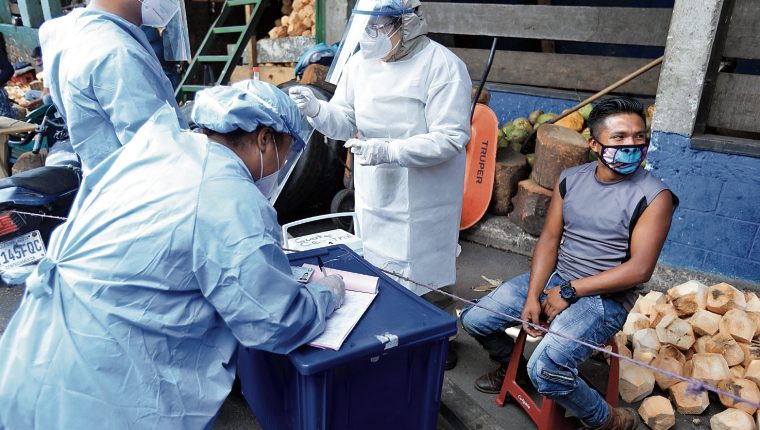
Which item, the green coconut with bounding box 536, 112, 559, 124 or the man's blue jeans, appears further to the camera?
the green coconut with bounding box 536, 112, 559, 124

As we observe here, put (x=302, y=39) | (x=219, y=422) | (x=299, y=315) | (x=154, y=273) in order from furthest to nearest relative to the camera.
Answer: (x=302, y=39)
(x=219, y=422)
(x=299, y=315)
(x=154, y=273)

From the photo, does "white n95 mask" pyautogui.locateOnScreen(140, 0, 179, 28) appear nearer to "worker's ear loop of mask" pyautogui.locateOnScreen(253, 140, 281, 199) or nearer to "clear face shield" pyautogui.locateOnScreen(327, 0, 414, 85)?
"clear face shield" pyautogui.locateOnScreen(327, 0, 414, 85)

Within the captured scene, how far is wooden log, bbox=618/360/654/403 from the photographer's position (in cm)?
261

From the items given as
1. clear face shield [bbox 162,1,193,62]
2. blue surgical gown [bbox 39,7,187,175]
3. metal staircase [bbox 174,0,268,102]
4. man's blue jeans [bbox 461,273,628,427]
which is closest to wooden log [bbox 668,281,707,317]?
man's blue jeans [bbox 461,273,628,427]

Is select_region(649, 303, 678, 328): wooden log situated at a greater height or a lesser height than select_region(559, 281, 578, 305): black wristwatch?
lesser

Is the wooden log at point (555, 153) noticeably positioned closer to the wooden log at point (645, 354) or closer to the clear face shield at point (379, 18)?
the wooden log at point (645, 354)

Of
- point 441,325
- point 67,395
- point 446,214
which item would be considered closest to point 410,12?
point 446,214

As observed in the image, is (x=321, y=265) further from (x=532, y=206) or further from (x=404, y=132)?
(x=532, y=206)

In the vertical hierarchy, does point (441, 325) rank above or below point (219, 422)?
above

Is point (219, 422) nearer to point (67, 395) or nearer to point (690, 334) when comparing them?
point (67, 395)

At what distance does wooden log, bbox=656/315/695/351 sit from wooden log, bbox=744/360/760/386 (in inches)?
10.6

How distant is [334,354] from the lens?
147 centimetres

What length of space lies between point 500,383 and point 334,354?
5.10ft

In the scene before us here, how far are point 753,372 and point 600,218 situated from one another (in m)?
1.21
